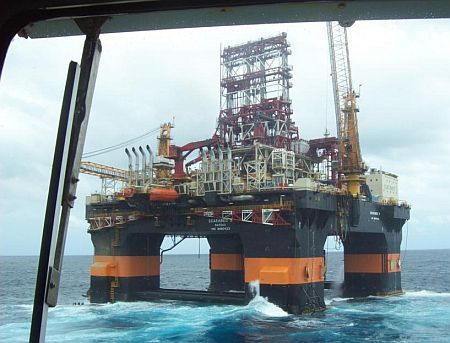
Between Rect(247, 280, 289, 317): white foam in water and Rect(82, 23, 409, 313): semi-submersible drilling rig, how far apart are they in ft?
0.75

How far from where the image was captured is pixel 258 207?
19.0 m

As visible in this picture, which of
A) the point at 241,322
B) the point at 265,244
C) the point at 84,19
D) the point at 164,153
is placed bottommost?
the point at 241,322

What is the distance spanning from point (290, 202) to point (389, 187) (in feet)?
31.5

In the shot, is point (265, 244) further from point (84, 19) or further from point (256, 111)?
point (84, 19)

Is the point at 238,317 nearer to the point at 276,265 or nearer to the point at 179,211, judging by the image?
the point at 276,265

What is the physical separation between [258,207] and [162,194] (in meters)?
3.88

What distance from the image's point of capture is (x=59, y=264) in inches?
67.8

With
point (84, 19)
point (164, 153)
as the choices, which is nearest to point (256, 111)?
point (164, 153)

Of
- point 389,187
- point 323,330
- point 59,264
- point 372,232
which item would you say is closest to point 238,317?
point 323,330

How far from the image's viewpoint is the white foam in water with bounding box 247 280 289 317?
18250 mm

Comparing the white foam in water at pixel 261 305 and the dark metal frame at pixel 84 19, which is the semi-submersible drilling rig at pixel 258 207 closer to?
the white foam in water at pixel 261 305

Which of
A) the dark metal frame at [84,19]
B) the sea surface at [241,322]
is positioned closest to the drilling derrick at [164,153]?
the sea surface at [241,322]

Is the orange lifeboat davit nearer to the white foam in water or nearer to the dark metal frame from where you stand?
the white foam in water

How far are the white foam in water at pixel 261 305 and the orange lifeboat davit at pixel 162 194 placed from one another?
462 centimetres
